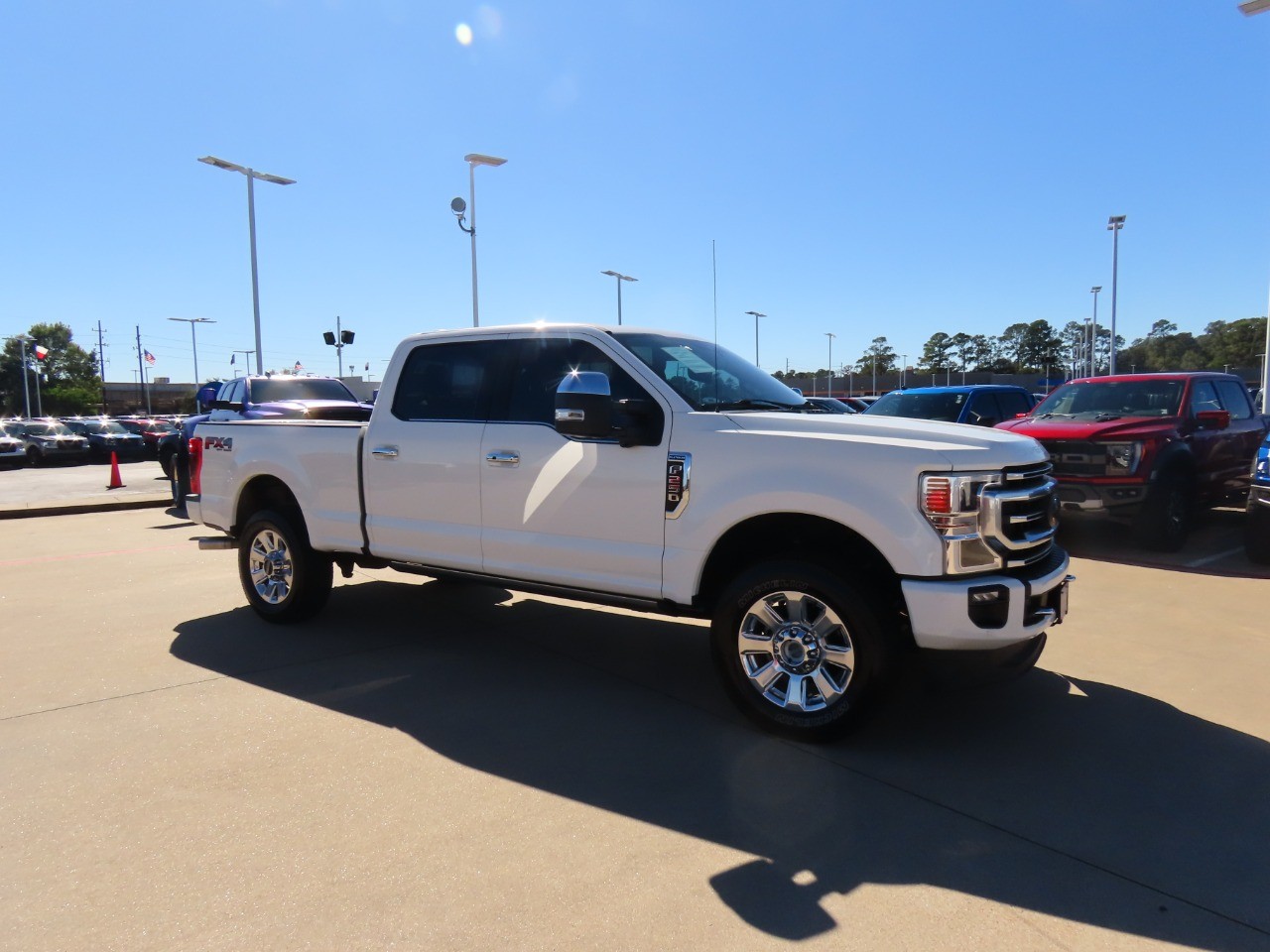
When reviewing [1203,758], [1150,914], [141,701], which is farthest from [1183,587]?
[141,701]

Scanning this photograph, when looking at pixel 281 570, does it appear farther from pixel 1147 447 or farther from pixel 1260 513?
pixel 1260 513

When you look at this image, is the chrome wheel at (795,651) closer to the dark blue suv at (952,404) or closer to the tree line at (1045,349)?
the dark blue suv at (952,404)

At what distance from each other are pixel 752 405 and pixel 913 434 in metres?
0.97

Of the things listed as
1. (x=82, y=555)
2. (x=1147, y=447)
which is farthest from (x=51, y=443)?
(x=1147, y=447)

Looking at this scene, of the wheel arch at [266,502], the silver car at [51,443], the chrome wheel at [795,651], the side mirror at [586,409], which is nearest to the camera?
the chrome wheel at [795,651]

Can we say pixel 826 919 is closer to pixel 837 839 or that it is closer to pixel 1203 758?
pixel 837 839

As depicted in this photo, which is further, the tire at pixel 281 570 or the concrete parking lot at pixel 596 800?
the tire at pixel 281 570

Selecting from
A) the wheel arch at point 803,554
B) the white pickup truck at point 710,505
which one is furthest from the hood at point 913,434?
the wheel arch at point 803,554

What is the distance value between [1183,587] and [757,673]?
4.94m

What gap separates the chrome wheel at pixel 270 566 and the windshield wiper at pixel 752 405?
133 inches

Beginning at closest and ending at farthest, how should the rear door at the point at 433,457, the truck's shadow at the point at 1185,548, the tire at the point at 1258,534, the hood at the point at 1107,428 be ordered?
the rear door at the point at 433,457, the tire at the point at 1258,534, the truck's shadow at the point at 1185,548, the hood at the point at 1107,428

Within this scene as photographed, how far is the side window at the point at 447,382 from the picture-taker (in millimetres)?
5223

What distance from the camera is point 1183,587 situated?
7078mm

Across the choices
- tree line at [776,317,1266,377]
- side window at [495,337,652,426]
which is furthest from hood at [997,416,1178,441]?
tree line at [776,317,1266,377]
